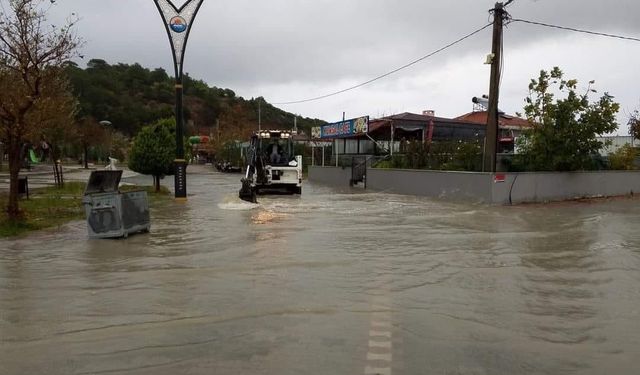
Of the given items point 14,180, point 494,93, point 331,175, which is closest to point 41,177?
point 331,175

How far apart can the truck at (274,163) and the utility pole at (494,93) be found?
7.52 metres

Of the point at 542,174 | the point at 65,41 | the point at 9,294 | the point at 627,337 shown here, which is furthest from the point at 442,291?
the point at 542,174

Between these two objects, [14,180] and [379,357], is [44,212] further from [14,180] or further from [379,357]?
[379,357]

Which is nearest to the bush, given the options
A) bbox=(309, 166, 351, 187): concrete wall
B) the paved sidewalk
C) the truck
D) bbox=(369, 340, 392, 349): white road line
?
the truck

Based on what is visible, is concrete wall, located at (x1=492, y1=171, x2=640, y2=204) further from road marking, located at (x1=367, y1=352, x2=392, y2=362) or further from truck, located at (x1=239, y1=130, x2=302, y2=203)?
road marking, located at (x1=367, y1=352, x2=392, y2=362)

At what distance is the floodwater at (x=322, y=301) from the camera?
5043mm

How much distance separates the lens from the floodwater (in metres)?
5.04

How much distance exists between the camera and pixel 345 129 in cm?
3469

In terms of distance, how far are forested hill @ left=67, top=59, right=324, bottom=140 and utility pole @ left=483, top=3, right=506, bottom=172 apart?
241ft

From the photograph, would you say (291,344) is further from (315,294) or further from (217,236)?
(217,236)

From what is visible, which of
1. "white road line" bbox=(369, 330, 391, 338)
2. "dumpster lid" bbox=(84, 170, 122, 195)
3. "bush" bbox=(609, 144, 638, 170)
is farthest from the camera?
"bush" bbox=(609, 144, 638, 170)

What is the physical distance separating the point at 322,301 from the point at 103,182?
7.53 metres

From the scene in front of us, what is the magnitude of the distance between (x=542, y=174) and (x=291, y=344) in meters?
17.8

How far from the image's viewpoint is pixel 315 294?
7.27 metres
